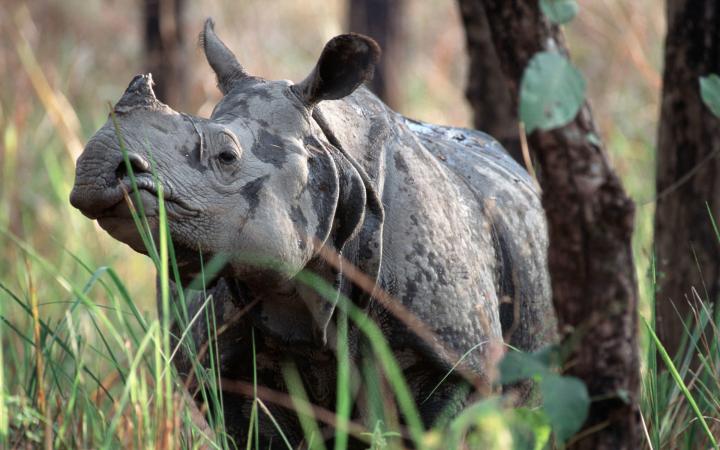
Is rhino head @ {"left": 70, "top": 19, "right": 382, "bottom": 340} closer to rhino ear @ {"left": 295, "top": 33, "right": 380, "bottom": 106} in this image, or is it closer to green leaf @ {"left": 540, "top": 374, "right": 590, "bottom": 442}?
rhino ear @ {"left": 295, "top": 33, "right": 380, "bottom": 106}

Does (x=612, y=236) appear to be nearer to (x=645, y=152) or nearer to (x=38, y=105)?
(x=645, y=152)

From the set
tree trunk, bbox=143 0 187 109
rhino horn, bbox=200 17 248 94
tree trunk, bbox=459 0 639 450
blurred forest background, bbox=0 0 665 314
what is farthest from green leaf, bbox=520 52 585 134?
tree trunk, bbox=143 0 187 109

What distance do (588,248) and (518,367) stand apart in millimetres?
333

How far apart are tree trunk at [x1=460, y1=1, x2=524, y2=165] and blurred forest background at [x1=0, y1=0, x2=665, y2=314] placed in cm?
79

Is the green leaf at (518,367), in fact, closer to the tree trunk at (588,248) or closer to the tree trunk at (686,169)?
the tree trunk at (588,248)

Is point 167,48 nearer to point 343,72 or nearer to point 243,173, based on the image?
point 343,72

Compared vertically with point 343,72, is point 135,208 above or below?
below

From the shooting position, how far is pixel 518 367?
2.54 metres

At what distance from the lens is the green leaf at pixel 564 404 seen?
248 cm

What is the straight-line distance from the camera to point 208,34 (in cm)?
391

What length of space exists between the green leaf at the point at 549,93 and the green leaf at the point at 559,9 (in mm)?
78

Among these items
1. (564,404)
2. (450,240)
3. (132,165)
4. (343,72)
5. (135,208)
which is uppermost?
(343,72)

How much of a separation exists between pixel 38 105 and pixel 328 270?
7.77 metres

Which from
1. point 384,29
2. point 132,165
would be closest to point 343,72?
point 132,165
